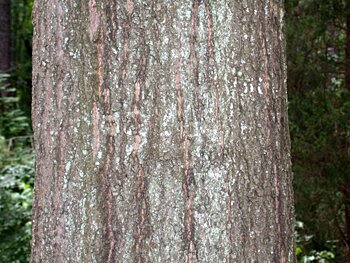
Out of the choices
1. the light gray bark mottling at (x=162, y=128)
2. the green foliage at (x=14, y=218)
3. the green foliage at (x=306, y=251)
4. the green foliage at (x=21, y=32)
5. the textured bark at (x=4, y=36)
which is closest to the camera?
the light gray bark mottling at (x=162, y=128)

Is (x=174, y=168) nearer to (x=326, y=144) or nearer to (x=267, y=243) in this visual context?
(x=267, y=243)

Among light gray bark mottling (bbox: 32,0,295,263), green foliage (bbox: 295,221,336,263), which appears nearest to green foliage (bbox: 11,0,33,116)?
green foliage (bbox: 295,221,336,263)

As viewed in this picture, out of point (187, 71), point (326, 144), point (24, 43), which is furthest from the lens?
point (24, 43)

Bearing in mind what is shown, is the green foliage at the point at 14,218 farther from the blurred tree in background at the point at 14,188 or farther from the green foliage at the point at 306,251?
the green foliage at the point at 306,251

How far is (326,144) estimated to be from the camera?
5438mm

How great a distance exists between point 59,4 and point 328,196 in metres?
4.22

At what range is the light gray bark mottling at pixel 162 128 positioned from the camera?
1713 millimetres

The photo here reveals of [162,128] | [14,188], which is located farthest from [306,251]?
[162,128]

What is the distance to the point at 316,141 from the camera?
542cm

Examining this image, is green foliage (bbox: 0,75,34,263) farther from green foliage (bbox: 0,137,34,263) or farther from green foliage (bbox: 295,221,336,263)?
green foliage (bbox: 295,221,336,263)

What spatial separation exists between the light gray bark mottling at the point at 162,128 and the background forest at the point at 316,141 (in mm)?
3310

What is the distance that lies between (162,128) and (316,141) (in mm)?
3890

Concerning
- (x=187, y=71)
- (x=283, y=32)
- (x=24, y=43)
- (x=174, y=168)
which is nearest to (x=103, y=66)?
(x=187, y=71)

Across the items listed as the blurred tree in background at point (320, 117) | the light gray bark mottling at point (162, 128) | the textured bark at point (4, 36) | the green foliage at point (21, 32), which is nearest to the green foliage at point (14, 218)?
the blurred tree in background at point (320, 117)
